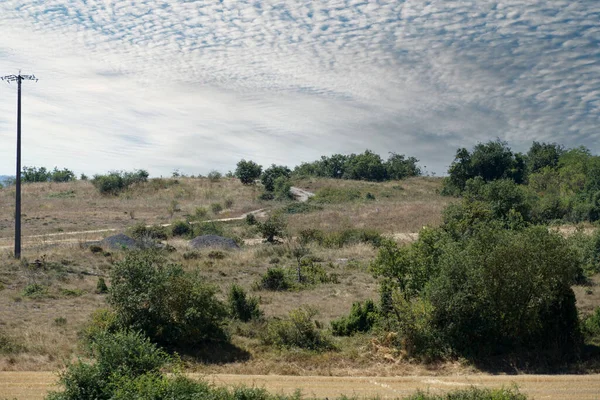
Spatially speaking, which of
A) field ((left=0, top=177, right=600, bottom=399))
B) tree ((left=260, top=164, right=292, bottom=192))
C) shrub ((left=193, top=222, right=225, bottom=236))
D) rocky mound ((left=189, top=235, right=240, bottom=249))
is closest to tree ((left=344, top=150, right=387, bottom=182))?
tree ((left=260, top=164, right=292, bottom=192))

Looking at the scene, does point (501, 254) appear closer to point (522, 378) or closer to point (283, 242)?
point (522, 378)

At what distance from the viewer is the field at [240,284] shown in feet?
48.9

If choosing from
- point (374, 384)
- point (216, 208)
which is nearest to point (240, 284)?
point (374, 384)

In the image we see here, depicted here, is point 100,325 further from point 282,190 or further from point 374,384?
point 282,190

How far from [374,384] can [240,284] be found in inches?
555

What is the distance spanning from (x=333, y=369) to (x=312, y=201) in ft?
161

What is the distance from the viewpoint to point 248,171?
79.4 meters

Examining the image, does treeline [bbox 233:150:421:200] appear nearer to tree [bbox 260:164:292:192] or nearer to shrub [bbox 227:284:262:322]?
tree [bbox 260:164:292:192]

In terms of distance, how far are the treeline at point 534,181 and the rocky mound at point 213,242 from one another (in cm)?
1869

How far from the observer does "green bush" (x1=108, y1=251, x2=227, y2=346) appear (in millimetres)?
17141

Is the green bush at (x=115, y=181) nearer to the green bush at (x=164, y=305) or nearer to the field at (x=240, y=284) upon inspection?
the field at (x=240, y=284)

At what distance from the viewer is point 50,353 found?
15812mm

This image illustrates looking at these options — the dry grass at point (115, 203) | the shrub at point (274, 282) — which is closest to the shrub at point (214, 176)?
the dry grass at point (115, 203)

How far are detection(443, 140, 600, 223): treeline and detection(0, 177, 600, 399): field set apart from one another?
754 cm
